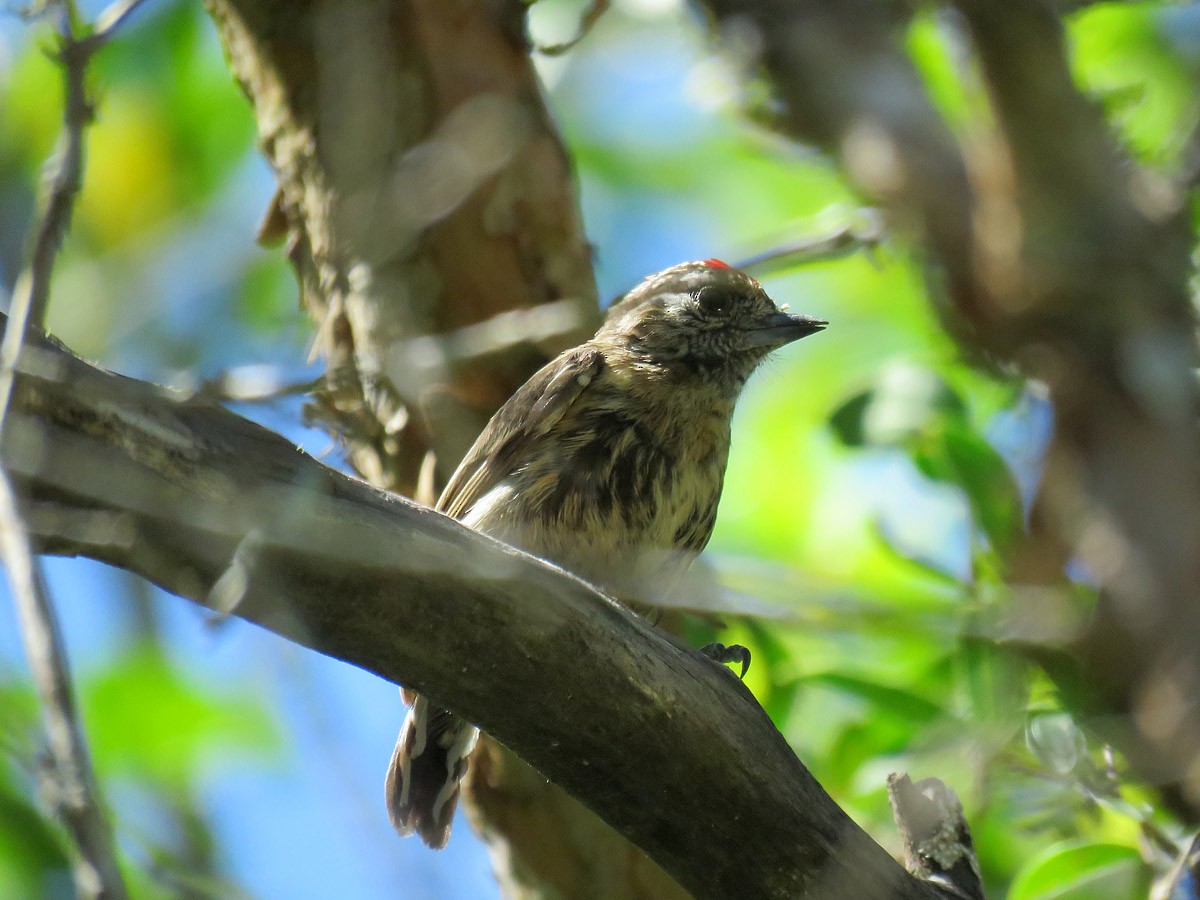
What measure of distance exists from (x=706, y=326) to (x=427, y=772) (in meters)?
1.79

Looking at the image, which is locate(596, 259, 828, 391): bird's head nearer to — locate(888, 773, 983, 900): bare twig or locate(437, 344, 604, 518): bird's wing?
locate(437, 344, 604, 518): bird's wing

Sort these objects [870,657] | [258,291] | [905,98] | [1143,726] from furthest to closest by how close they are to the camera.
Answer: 1. [258,291]
2. [870,657]
3. [905,98]
4. [1143,726]

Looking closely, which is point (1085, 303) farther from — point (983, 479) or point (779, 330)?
point (779, 330)

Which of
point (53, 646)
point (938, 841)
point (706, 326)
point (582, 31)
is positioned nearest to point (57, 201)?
point (53, 646)

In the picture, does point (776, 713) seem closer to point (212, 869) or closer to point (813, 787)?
point (813, 787)

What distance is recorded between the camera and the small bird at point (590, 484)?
4000mm

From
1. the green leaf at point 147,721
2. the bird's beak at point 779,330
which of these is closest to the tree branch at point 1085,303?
the bird's beak at point 779,330

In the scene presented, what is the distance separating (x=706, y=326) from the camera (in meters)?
4.74

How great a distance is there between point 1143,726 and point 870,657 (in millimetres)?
1552

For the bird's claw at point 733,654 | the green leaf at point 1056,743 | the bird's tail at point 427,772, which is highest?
the bird's claw at point 733,654

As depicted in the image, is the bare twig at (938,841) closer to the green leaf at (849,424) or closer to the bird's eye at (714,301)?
the green leaf at (849,424)

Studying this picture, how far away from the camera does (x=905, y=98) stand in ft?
17.5

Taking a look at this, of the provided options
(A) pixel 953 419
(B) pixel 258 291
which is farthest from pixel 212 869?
(B) pixel 258 291

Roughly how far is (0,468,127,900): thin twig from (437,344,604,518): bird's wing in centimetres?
264
